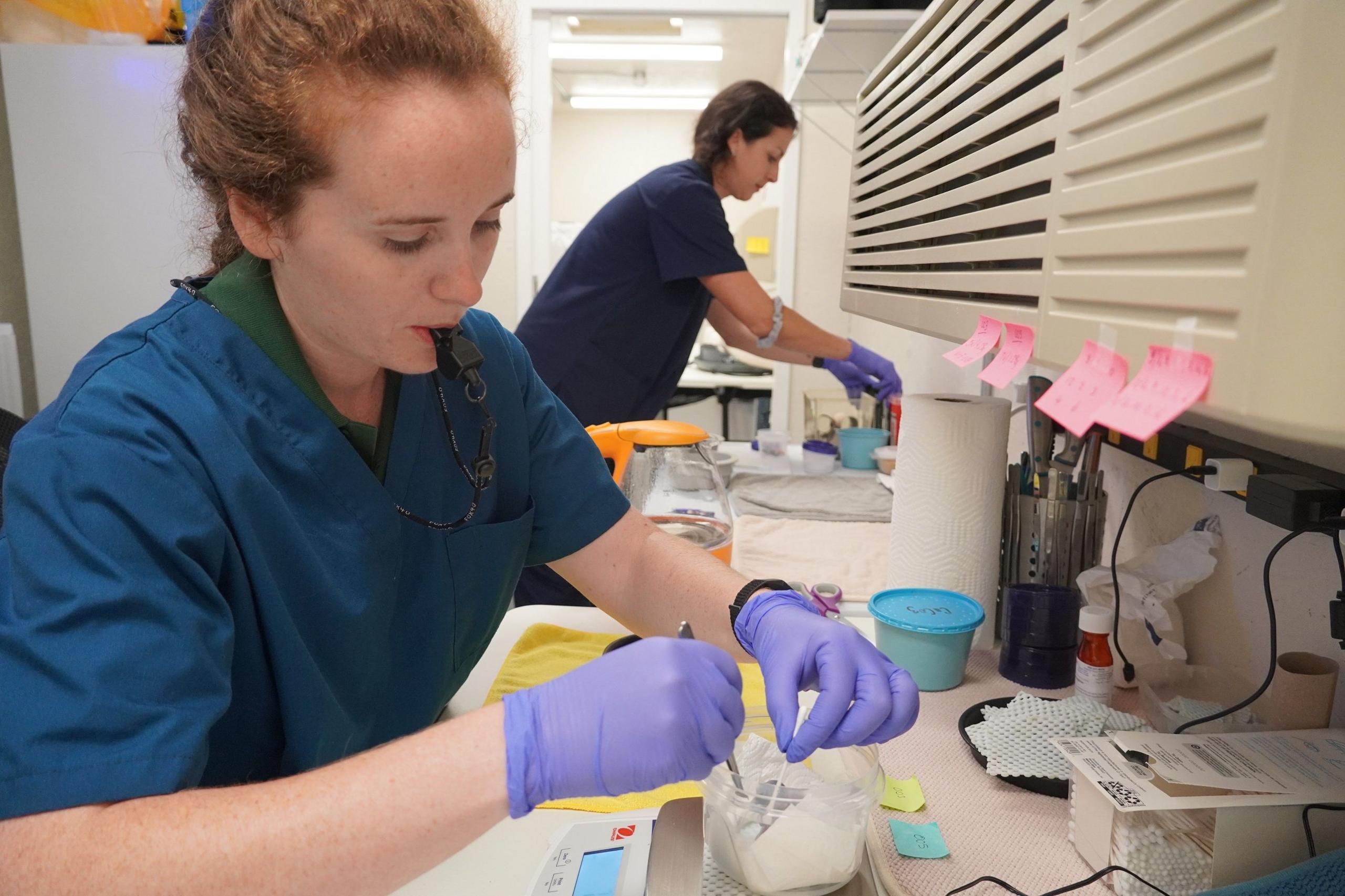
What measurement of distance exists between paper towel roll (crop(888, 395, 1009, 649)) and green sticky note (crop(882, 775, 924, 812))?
437 mm

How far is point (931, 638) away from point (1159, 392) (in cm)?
71

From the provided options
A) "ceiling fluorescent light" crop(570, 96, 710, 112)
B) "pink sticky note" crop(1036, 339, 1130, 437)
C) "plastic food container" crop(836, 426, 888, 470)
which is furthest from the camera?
"ceiling fluorescent light" crop(570, 96, 710, 112)

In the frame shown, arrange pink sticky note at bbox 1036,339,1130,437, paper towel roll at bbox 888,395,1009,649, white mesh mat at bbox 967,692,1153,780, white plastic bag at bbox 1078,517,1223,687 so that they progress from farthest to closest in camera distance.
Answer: paper towel roll at bbox 888,395,1009,649, white plastic bag at bbox 1078,517,1223,687, white mesh mat at bbox 967,692,1153,780, pink sticky note at bbox 1036,339,1130,437

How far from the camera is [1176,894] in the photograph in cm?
75

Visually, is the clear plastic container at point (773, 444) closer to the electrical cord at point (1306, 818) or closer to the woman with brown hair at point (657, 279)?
the woman with brown hair at point (657, 279)

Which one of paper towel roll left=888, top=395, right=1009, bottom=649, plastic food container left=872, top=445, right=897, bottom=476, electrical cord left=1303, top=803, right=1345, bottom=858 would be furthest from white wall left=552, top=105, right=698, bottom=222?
electrical cord left=1303, top=803, right=1345, bottom=858

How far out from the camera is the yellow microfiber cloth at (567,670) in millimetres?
923

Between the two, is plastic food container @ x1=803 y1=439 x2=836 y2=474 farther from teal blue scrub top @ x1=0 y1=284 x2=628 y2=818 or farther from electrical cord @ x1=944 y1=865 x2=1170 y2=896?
electrical cord @ x1=944 y1=865 x2=1170 y2=896

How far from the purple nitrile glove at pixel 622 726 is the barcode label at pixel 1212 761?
17.1 inches

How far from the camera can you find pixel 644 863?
2.51 feet

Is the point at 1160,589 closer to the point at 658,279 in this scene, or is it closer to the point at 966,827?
the point at 966,827

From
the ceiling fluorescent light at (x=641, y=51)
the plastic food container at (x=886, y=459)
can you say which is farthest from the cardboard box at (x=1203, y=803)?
the ceiling fluorescent light at (x=641, y=51)

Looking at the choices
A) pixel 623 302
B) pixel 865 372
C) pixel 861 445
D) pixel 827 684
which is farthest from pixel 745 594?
pixel 865 372

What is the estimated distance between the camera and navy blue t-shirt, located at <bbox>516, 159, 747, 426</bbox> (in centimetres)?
229
